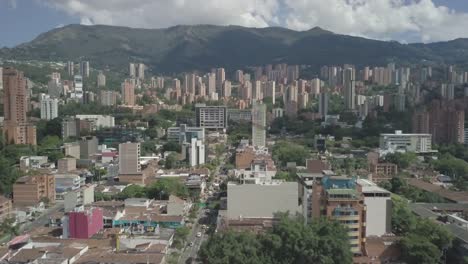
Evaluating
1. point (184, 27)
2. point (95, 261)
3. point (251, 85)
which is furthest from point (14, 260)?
point (184, 27)

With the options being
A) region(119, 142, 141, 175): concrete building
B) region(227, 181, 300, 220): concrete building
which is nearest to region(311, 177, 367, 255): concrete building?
region(227, 181, 300, 220): concrete building

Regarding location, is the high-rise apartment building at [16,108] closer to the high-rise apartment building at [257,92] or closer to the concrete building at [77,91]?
the concrete building at [77,91]

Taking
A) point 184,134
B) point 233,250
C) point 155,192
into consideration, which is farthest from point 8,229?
point 184,134

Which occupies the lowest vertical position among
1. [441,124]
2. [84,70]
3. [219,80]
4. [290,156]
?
[290,156]

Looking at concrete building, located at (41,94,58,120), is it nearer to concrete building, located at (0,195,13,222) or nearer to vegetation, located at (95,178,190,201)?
vegetation, located at (95,178,190,201)

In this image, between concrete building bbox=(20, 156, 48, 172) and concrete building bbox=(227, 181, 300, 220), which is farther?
concrete building bbox=(20, 156, 48, 172)

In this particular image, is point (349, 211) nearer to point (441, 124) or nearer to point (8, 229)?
point (8, 229)
